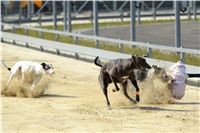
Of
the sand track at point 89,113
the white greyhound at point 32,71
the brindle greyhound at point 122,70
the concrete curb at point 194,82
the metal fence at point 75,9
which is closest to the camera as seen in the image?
the sand track at point 89,113

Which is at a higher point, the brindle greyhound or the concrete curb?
the brindle greyhound

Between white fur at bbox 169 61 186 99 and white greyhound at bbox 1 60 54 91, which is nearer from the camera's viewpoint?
white fur at bbox 169 61 186 99

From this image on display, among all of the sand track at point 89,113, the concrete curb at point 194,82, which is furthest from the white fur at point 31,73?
the concrete curb at point 194,82

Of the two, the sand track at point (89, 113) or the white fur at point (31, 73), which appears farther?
the white fur at point (31, 73)

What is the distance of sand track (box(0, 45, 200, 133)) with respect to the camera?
11.1 m

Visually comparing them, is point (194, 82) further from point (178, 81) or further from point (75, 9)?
point (75, 9)

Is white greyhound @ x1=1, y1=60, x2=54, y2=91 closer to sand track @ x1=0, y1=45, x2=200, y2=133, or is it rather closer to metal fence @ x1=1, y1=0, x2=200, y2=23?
sand track @ x1=0, y1=45, x2=200, y2=133

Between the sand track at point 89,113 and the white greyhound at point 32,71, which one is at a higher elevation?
the white greyhound at point 32,71

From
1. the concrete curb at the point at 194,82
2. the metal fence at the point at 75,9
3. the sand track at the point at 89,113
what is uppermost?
the sand track at the point at 89,113

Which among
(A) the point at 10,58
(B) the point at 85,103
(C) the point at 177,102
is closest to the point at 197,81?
(C) the point at 177,102

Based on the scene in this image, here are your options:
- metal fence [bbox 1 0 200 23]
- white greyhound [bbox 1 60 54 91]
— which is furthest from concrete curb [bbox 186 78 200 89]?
metal fence [bbox 1 0 200 23]

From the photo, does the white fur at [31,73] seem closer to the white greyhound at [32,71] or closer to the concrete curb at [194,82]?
the white greyhound at [32,71]

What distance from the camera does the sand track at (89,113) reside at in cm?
1113

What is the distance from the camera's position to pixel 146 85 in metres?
14.2
